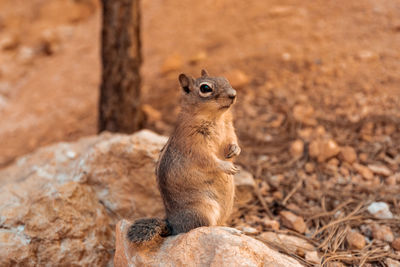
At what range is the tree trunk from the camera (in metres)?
4.84

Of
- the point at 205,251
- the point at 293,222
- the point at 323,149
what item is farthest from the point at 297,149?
the point at 205,251

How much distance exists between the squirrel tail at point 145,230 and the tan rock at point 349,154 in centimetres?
231

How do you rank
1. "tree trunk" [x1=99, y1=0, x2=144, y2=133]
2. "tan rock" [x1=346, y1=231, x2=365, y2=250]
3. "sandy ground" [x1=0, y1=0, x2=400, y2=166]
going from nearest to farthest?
1. "tan rock" [x1=346, y1=231, x2=365, y2=250]
2. "tree trunk" [x1=99, y1=0, x2=144, y2=133]
3. "sandy ground" [x1=0, y1=0, x2=400, y2=166]

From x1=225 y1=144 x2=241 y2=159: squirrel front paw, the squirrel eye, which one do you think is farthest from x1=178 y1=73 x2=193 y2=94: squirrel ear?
x1=225 y1=144 x2=241 y2=159: squirrel front paw

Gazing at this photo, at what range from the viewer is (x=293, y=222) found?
338 centimetres

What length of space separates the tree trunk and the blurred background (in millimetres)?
621

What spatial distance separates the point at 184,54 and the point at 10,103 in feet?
13.0

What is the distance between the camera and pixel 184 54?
706cm

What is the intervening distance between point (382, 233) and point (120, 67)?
3.61m

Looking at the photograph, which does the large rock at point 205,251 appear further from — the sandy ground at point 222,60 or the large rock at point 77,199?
the sandy ground at point 222,60

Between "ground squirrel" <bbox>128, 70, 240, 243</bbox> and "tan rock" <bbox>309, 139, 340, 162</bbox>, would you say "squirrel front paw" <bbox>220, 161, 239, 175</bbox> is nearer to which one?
"ground squirrel" <bbox>128, 70, 240, 243</bbox>

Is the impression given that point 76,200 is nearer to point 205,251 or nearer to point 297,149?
point 205,251

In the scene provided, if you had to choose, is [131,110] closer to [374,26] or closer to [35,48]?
[374,26]

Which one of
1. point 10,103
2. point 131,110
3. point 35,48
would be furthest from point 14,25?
point 131,110
